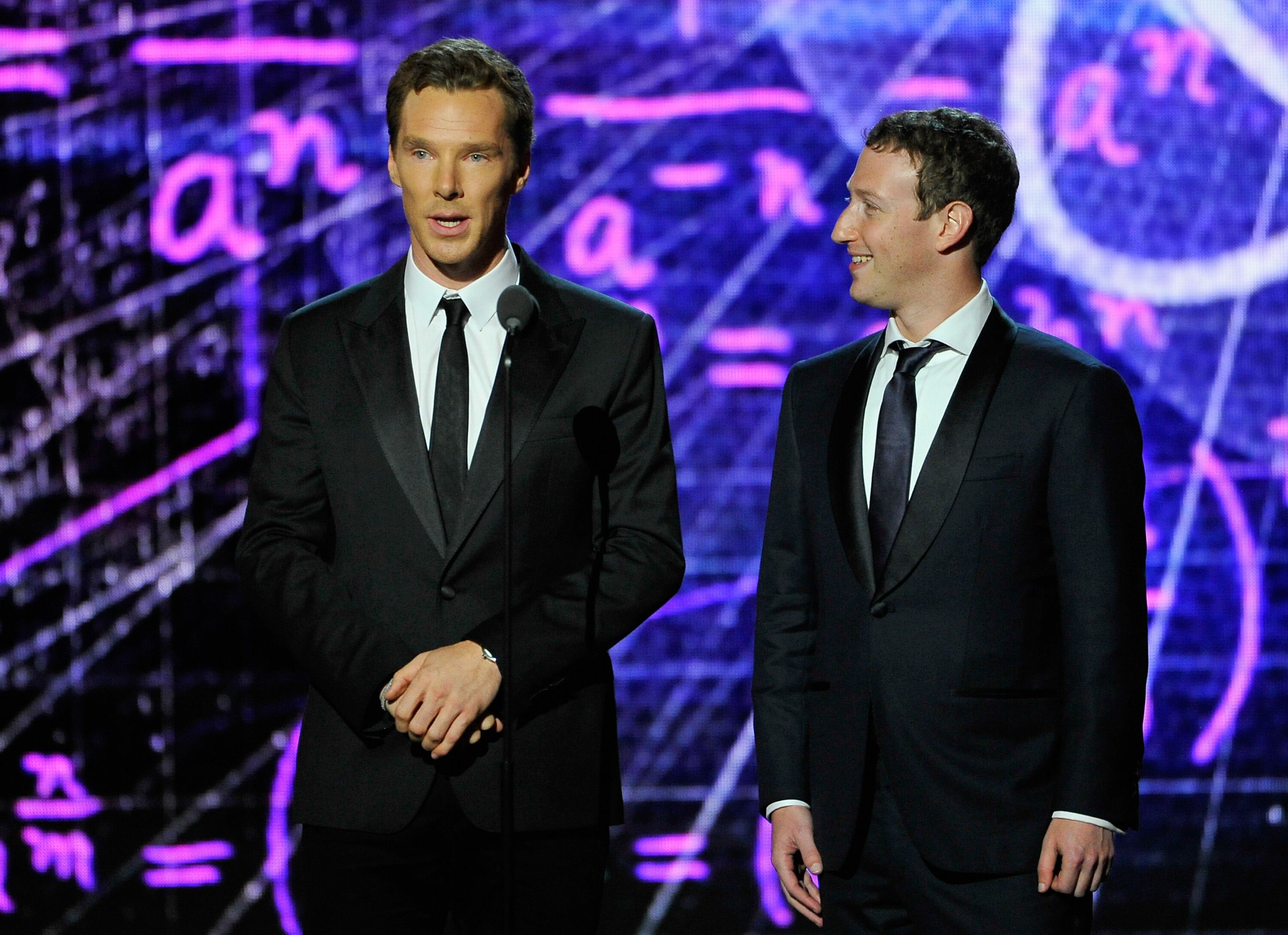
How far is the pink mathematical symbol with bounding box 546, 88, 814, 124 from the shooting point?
4.05m

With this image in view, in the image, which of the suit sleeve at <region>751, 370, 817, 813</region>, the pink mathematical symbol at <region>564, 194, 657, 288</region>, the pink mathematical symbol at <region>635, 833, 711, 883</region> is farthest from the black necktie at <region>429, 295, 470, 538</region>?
the pink mathematical symbol at <region>635, 833, 711, 883</region>

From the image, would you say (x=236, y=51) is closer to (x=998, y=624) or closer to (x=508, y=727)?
(x=508, y=727)

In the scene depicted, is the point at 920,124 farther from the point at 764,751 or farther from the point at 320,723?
the point at 320,723

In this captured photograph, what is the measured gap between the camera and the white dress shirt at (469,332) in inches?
83.0

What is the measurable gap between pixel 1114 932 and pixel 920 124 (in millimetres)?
2647

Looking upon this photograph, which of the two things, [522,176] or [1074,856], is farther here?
[522,176]

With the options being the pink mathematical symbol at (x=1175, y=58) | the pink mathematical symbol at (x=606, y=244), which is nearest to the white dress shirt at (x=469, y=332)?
the pink mathematical symbol at (x=606, y=244)

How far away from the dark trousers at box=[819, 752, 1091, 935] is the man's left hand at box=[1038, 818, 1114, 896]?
31 millimetres

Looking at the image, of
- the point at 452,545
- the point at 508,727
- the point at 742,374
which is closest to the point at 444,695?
the point at 508,727

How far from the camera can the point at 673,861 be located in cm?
405

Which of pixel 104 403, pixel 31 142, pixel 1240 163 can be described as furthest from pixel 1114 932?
pixel 31 142

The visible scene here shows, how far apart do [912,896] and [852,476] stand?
62 centimetres

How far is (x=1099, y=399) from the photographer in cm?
207

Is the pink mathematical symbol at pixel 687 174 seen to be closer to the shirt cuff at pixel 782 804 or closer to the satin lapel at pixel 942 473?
the satin lapel at pixel 942 473
